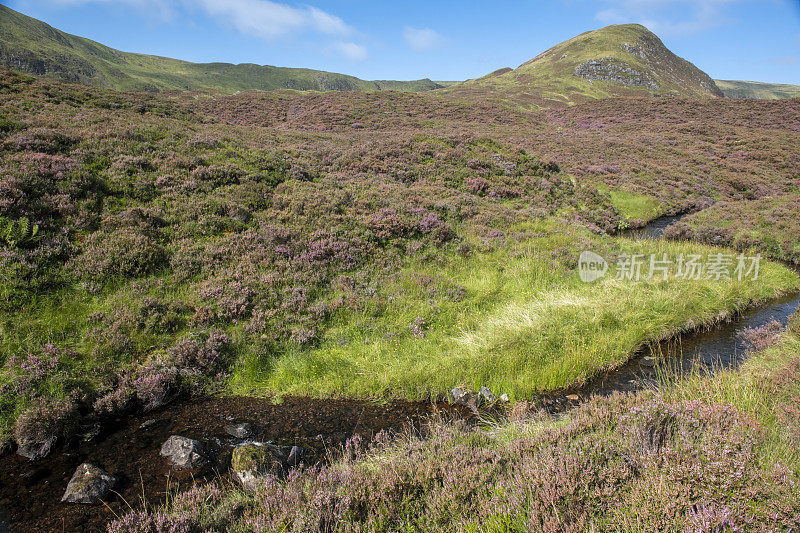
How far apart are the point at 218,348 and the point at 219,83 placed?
195559 mm

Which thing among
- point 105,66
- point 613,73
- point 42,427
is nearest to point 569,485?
point 42,427

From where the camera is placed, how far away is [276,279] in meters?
10.7

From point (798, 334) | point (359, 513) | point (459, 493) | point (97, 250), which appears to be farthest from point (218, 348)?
point (798, 334)

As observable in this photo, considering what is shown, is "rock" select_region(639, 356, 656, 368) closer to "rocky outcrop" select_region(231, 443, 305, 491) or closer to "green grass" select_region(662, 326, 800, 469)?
"green grass" select_region(662, 326, 800, 469)

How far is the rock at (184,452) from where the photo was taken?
5.77m

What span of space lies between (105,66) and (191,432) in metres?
178

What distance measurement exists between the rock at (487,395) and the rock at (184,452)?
209 inches

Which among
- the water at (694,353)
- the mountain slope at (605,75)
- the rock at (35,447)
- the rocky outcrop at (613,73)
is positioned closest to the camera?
the rock at (35,447)

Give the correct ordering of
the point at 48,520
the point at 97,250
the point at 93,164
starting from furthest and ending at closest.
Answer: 1. the point at 93,164
2. the point at 97,250
3. the point at 48,520

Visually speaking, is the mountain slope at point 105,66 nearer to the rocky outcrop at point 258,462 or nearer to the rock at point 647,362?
the rocky outcrop at point 258,462

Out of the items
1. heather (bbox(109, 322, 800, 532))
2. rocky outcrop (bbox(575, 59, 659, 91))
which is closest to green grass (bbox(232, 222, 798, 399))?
heather (bbox(109, 322, 800, 532))

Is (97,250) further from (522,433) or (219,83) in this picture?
(219,83)

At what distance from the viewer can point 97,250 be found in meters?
9.91

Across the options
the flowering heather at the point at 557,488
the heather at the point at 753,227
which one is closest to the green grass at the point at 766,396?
the flowering heather at the point at 557,488
